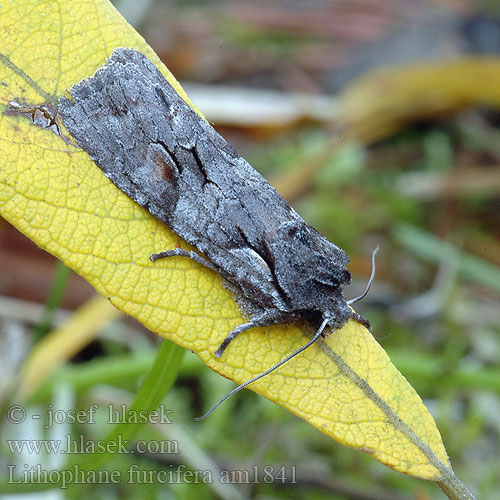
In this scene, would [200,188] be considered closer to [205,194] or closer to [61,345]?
[205,194]

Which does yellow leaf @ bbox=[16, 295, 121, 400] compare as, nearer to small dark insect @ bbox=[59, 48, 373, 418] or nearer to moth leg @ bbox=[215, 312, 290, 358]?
small dark insect @ bbox=[59, 48, 373, 418]

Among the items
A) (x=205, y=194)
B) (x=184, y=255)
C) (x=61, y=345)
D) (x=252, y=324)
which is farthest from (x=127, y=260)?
(x=61, y=345)

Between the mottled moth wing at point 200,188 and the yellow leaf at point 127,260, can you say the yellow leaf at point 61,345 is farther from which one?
the yellow leaf at point 127,260

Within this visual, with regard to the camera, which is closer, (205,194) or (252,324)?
(252,324)

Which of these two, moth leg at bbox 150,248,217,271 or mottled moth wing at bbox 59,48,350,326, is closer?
moth leg at bbox 150,248,217,271

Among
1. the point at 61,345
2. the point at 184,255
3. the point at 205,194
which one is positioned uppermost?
the point at 205,194

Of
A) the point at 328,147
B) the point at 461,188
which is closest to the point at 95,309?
the point at 328,147

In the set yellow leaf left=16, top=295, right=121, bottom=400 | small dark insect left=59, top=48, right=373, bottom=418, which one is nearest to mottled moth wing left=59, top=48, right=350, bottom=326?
small dark insect left=59, top=48, right=373, bottom=418
